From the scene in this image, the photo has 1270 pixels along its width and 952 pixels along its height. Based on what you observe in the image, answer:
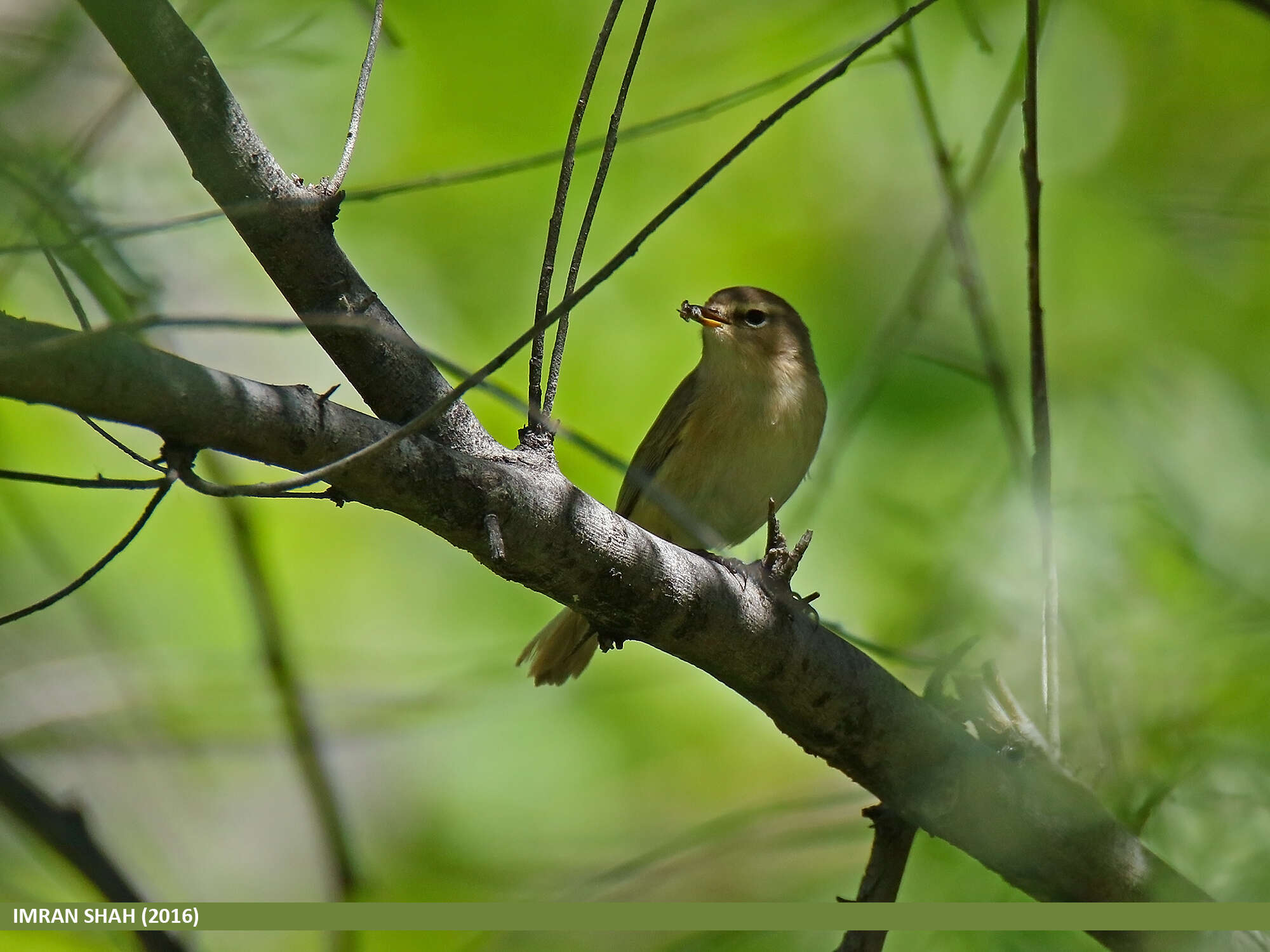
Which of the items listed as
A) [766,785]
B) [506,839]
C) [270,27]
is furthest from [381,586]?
[270,27]

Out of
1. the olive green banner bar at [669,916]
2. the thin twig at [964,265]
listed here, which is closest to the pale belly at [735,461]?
the thin twig at [964,265]

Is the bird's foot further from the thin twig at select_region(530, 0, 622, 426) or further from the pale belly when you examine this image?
the pale belly

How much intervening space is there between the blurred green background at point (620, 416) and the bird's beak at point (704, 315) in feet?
2.27

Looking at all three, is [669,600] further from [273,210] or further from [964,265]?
[964,265]

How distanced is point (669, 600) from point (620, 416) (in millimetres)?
2847

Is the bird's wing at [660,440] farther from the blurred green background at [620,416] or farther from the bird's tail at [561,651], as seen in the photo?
the bird's tail at [561,651]

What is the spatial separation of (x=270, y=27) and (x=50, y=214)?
236 centimetres

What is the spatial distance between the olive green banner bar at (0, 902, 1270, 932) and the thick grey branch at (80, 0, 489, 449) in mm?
1318

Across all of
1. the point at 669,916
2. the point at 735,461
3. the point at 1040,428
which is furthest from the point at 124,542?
the point at 735,461

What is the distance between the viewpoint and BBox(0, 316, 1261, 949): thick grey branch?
1715 mm

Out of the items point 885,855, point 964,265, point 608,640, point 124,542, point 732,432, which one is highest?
point 732,432

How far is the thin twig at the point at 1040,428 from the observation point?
118 inches

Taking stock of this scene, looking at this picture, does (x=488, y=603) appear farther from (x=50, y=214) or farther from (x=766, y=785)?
(x=50, y=214)

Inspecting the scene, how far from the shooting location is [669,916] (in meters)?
3.15
